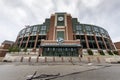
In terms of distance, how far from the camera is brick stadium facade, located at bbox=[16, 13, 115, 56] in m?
60.5

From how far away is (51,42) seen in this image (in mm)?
62688

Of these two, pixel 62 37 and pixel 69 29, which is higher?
pixel 69 29

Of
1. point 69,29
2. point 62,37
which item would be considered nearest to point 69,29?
point 69,29

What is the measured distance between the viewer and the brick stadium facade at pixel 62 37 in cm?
6050

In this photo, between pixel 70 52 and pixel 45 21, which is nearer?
pixel 70 52

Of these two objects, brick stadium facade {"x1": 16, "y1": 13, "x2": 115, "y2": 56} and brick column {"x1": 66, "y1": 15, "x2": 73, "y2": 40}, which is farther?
brick column {"x1": 66, "y1": 15, "x2": 73, "y2": 40}

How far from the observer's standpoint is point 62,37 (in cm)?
6819

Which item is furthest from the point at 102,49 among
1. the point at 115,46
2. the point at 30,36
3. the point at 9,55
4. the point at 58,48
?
the point at 9,55

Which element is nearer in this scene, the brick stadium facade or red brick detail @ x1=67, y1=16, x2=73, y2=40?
the brick stadium facade

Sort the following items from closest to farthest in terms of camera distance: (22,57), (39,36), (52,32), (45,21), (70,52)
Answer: (22,57) → (70,52) → (52,32) → (39,36) → (45,21)

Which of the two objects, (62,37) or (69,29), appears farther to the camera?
(69,29)

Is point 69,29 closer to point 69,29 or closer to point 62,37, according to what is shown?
point 69,29

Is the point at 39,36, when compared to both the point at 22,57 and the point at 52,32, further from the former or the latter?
the point at 22,57

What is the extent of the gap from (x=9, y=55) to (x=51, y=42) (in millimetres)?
20608
